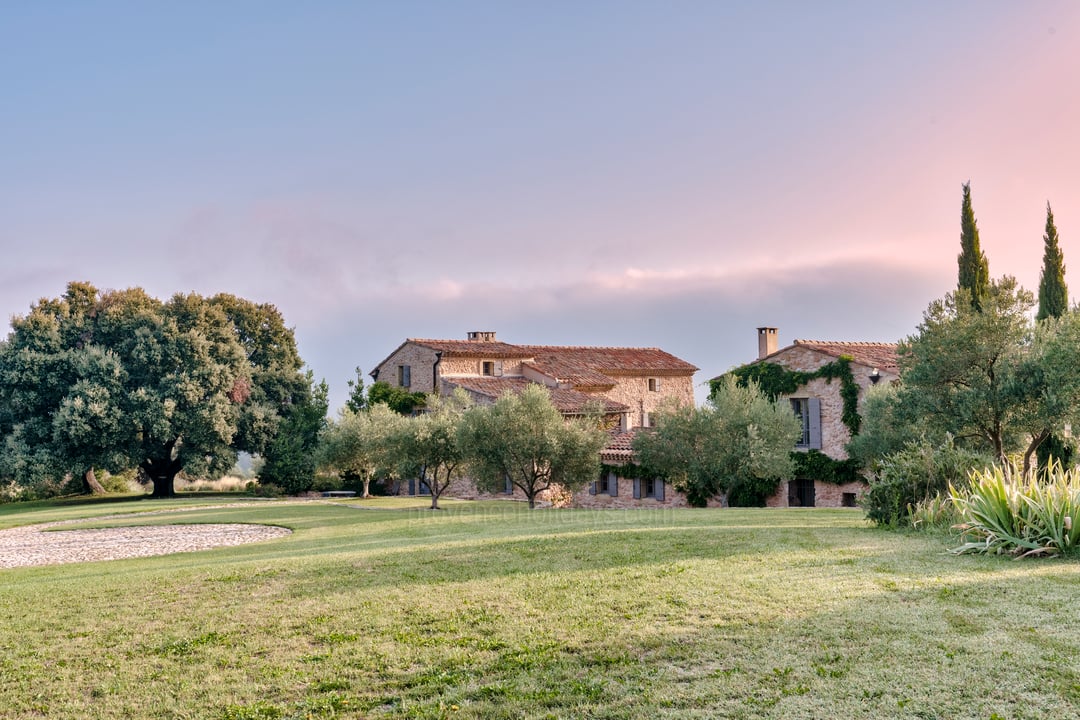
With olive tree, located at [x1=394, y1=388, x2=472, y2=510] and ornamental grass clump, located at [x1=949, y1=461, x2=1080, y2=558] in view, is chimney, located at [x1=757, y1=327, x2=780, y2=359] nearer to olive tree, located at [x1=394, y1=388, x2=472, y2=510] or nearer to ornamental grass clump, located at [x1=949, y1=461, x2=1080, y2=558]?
olive tree, located at [x1=394, y1=388, x2=472, y2=510]

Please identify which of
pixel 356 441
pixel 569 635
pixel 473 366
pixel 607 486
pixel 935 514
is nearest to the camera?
pixel 569 635

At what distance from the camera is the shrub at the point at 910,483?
1384 centimetres

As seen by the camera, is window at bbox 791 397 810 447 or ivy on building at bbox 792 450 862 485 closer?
ivy on building at bbox 792 450 862 485

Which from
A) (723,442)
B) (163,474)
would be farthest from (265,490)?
(723,442)

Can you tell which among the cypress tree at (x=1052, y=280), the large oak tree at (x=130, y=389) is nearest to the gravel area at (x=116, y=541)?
the large oak tree at (x=130, y=389)

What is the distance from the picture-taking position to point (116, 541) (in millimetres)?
19156

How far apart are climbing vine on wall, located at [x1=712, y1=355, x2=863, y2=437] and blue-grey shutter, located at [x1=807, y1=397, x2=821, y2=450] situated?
0.98m

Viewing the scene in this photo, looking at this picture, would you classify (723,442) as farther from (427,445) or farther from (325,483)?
(325,483)

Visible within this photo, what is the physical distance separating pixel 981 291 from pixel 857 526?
2186 centimetres

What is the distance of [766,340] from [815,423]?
6.47 meters

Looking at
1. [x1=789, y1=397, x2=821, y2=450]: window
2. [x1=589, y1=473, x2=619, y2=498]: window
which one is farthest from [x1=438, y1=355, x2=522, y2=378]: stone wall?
[x1=789, y1=397, x2=821, y2=450]: window

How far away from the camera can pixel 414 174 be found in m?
24.8

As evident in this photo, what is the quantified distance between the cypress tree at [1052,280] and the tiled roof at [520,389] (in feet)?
60.8

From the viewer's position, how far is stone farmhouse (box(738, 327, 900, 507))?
33000 millimetres
